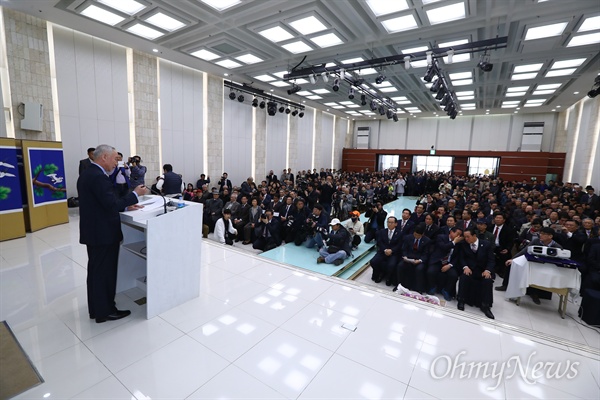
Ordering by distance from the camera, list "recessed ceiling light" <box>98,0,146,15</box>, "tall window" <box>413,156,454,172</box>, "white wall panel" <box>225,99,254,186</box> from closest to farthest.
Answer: "recessed ceiling light" <box>98,0,146,15</box> < "white wall panel" <box>225,99,254,186</box> < "tall window" <box>413,156,454,172</box>

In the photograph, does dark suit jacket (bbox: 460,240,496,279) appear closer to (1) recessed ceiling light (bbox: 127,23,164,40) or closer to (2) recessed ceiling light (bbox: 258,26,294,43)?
(2) recessed ceiling light (bbox: 258,26,294,43)

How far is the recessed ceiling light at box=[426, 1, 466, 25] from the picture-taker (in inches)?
217

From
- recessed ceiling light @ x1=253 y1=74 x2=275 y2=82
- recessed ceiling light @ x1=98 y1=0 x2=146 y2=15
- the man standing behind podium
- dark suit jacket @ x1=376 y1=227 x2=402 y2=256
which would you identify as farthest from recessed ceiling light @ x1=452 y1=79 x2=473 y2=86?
the man standing behind podium

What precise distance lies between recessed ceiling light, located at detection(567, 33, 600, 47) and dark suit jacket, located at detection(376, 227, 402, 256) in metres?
6.59

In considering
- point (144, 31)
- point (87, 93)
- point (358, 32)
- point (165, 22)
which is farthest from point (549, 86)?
point (87, 93)

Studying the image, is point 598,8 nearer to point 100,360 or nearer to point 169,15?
point 169,15

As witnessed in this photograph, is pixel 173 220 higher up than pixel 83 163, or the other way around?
pixel 83 163

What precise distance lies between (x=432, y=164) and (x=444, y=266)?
60.2 ft

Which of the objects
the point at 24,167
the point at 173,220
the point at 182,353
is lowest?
the point at 182,353

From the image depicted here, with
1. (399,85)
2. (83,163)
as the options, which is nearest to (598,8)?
Answer: (399,85)

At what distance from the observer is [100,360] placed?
7.46 ft

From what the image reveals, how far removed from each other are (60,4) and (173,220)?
21.9 ft

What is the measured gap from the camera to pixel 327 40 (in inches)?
284

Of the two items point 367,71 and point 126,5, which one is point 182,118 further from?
point 367,71
